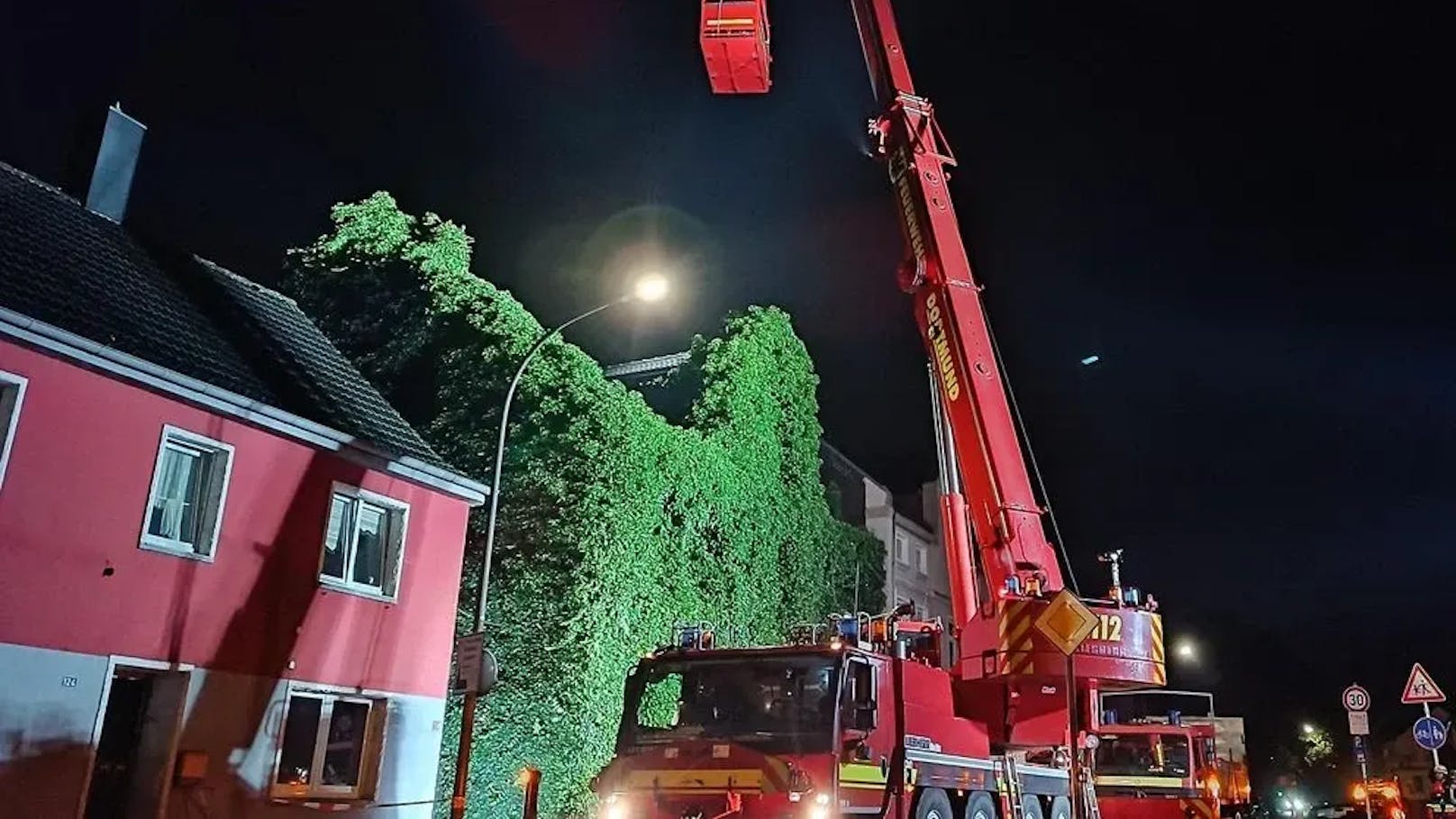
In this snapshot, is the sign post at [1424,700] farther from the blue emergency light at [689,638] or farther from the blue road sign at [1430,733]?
the blue emergency light at [689,638]

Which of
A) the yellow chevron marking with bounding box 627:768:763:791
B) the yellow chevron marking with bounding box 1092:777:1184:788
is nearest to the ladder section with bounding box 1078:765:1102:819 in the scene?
the yellow chevron marking with bounding box 627:768:763:791

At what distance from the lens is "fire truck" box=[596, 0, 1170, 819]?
10648 millimetres

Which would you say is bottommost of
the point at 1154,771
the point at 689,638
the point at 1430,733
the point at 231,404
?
the point at 1154,771

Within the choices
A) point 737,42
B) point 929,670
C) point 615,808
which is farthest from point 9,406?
point 929,670

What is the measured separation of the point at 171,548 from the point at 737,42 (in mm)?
8623

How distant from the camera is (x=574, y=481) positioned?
20.8 m

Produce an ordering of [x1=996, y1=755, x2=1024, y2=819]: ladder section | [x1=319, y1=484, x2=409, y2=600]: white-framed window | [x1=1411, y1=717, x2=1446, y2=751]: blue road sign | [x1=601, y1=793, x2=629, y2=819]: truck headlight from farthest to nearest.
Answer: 1. [x1=1411, y1=717, x2=1446, y2=751]: blue road sign
2. [x1=319, y1=484, x2=409, y2=600]: white-framed window
3. [x1=996, y1=755, x2=1024, y2=819]: ladder section
4. [x1=601, y1=793, x2=629, y2=819]: truck headlight

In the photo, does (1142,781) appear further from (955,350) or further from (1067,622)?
(1067,622)

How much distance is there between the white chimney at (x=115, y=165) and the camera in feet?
54.5

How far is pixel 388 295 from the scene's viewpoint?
24.7 m

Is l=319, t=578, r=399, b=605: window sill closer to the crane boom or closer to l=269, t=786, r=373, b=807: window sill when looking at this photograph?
l=269, t=786, r=373, b=807: window sill

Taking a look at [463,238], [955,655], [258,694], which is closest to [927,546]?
[463,238]

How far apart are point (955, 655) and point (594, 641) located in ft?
26.7

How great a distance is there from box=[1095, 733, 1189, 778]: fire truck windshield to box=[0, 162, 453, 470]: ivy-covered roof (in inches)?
478
